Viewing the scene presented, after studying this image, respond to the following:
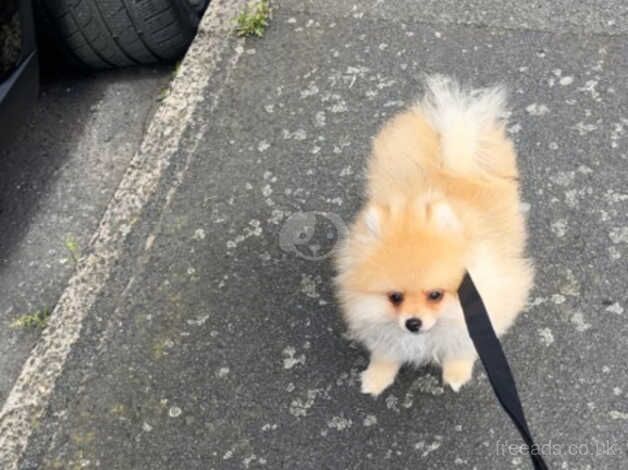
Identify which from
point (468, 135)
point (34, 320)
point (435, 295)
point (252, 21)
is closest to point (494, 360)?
point (435, 295)

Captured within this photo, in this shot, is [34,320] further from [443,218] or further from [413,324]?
[443,218]

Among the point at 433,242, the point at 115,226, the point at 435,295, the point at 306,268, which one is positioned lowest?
the point at 306,268

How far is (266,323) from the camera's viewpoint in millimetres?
2377

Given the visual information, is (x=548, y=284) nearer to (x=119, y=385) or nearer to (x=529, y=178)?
(x=529, y=178)

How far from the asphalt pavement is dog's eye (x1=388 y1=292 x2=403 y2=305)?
0.50 meters

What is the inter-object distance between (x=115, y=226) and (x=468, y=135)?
1388mm

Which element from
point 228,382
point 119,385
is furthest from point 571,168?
point 119,385

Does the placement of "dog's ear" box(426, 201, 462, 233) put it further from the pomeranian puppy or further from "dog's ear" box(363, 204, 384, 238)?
"dog's ear" box(363, 204, 384, 238)

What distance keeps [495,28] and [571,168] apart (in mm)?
866

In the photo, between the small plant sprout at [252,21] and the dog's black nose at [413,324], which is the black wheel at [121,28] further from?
the dog's black nose at [413,324]

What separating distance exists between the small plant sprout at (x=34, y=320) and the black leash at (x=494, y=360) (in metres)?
1.64

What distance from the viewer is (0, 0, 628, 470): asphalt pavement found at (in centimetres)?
212

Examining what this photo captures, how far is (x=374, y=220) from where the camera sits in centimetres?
182

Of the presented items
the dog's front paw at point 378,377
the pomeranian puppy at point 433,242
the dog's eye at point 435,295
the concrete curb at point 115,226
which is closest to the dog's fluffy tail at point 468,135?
the pomeranian puppy at point 433,242
